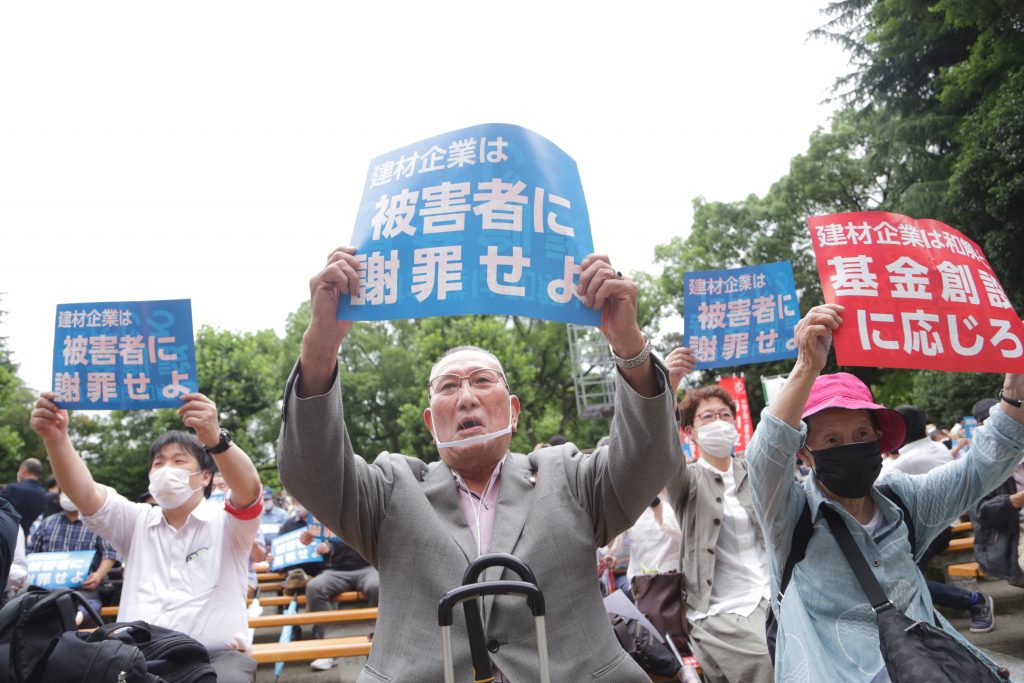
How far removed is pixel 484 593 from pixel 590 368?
102ft

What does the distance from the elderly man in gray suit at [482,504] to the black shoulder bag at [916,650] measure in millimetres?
820

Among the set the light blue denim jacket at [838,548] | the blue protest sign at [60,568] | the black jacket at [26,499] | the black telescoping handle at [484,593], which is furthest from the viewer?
the black jacket at [26,499]

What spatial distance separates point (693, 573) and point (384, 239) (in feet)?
8.74

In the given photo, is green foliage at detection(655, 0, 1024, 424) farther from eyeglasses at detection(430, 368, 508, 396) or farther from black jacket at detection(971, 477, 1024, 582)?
eyeglasses at detection(430, 368, 508, 396)

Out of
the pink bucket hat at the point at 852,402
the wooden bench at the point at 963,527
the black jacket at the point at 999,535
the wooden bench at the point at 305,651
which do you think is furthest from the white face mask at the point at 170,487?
the wooden bench at the point at 963,527

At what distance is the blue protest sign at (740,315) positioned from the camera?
4.54m

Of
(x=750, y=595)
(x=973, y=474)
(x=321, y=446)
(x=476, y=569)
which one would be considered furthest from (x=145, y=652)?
(x=973, y=474)

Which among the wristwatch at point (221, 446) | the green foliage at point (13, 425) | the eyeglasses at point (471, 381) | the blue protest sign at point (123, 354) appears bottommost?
the wristwatch at point (221, 446)

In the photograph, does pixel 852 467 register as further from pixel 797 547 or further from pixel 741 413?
pixel 741 413

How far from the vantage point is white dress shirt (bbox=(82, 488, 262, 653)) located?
369cm

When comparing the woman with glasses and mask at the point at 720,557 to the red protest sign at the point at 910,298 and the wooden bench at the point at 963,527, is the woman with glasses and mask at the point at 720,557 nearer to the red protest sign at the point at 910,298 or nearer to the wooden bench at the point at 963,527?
the red protest sign at the point at 910,298

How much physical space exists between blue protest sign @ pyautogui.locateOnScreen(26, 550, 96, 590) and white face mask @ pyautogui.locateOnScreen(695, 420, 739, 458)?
554cm

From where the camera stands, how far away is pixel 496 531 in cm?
239

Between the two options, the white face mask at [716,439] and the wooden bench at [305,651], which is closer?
the white face mask at [716,439]
